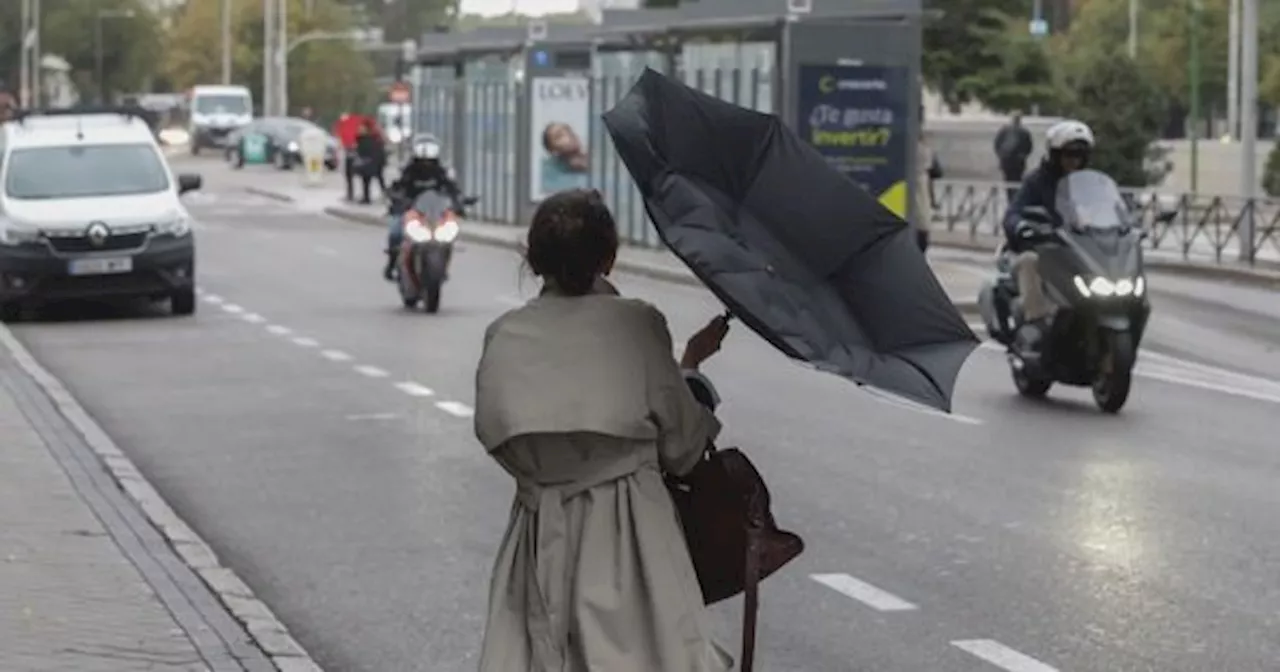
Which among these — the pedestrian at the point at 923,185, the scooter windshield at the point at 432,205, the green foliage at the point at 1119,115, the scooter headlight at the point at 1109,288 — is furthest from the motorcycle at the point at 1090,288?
the green foliage at the point at 1119,115

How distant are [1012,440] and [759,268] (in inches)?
378

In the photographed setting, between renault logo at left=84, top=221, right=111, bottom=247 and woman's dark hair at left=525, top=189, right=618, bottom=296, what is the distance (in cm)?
1970

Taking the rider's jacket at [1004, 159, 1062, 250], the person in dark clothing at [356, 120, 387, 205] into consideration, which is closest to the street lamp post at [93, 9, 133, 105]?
the person in dark clothing at [356, 120, 387, 205]

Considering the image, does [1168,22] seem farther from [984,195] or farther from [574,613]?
[574,613]

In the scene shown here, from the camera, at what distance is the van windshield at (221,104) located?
100 metres

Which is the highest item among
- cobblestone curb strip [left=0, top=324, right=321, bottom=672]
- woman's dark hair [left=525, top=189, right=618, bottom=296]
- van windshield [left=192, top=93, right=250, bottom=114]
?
van windshield [left=192, top=93, right=250, bottom=114]

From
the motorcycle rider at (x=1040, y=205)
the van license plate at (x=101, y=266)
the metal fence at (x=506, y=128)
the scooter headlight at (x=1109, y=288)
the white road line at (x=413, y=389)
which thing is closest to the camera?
the scooter headlight at (x=1109, y=288)

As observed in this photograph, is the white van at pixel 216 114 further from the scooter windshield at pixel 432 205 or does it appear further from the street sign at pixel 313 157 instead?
the scooter windshield at pixel 432 205

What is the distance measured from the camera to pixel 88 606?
9703 millimetres

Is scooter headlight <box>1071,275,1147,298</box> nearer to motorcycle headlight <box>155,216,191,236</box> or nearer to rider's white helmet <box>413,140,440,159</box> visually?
rider's white helmet <box>413,140,440,159</box>

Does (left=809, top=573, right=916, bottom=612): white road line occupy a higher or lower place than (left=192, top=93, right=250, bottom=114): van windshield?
lower

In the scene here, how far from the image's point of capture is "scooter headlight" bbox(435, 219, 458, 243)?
82.9ft

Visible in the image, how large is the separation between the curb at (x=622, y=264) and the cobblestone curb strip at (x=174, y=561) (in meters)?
4.91

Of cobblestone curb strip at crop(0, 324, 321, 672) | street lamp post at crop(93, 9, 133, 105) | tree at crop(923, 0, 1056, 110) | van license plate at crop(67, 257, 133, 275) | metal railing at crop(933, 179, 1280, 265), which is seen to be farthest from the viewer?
street lamp post at crop(93, 9, 133, 105)
